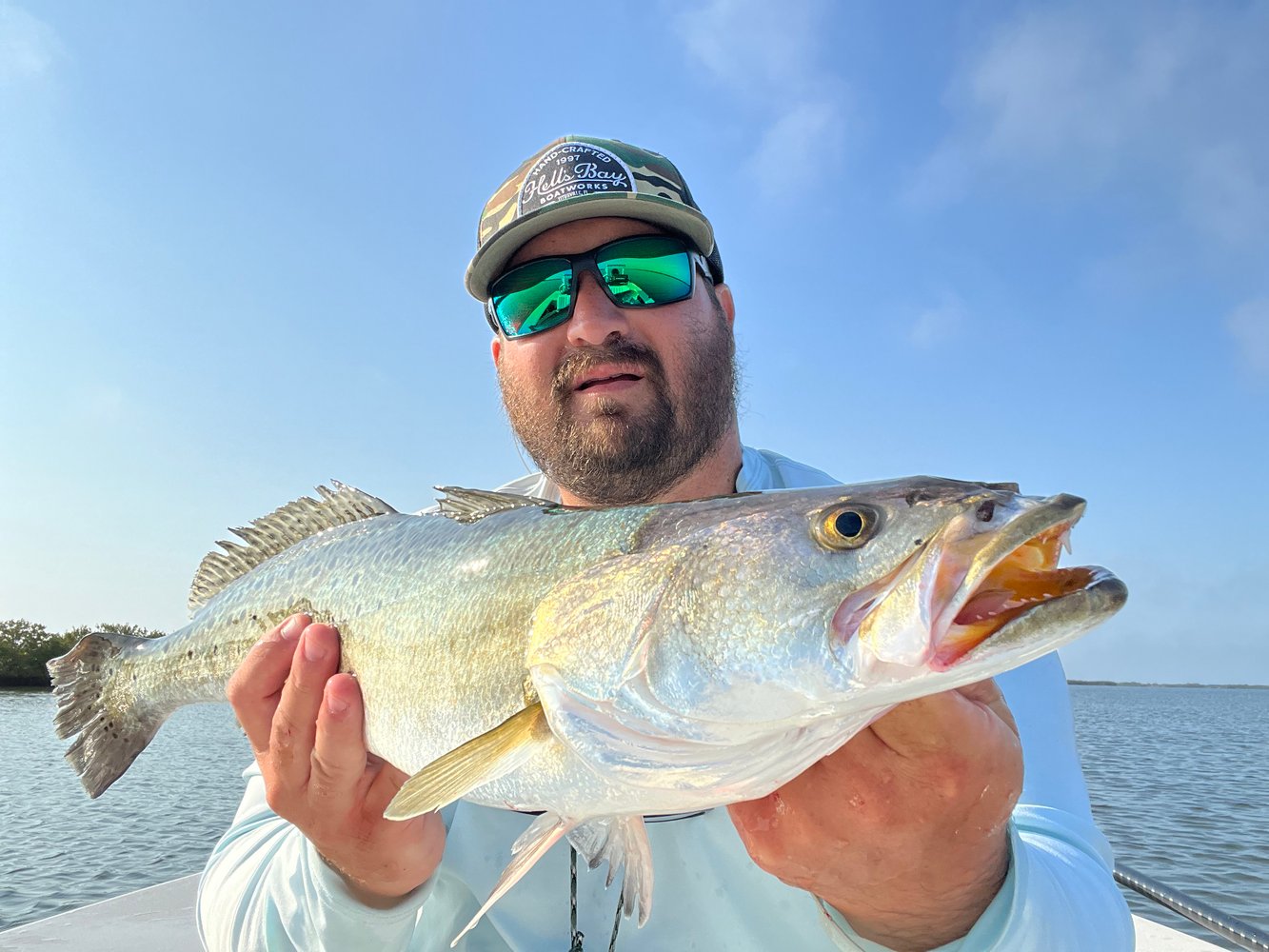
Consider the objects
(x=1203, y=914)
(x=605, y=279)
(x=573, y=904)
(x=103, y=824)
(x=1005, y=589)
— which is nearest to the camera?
(x=1005, y=589)

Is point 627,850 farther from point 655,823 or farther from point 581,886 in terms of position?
point 581,886

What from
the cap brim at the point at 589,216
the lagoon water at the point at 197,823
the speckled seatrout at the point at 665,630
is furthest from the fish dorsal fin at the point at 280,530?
the lagoon water at the point at 197,823

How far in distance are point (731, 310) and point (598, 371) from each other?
1.38 metres

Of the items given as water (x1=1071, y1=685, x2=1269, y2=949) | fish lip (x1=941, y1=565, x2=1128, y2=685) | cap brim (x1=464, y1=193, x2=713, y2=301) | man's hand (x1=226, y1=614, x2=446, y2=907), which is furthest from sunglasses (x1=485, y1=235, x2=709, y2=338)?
water (x1=1071, y1=685, x2=1269, y2=949)

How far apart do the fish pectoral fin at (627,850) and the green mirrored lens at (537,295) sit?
2.55 meters

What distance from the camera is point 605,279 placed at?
3.97 metres

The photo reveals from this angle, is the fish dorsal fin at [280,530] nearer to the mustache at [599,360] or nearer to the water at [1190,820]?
the mustache at [599,360]

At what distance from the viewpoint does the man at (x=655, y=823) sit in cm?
189

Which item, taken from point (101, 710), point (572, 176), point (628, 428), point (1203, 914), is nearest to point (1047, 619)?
point (628, 428)

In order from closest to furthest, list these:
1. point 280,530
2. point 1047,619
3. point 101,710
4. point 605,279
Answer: point 1047,619, point 280,530, point 101,710, point 605,279

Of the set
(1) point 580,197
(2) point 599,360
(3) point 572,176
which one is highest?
(3) point 572,176

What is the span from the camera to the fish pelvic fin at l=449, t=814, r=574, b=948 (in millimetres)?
1856

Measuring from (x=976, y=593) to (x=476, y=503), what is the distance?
157 cm

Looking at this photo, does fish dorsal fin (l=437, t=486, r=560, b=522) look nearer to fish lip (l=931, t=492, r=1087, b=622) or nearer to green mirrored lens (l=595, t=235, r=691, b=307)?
fish lip (l=931, t=492, r=1087, b=622)
